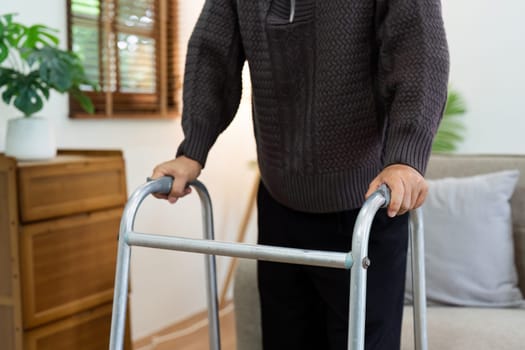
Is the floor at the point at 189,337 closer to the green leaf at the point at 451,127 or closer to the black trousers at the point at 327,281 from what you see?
the green leaf at the point at 451,127

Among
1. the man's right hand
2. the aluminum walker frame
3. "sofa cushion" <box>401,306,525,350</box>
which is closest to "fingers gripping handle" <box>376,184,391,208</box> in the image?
the aluminum walker frame

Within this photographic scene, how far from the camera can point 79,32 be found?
251 cm

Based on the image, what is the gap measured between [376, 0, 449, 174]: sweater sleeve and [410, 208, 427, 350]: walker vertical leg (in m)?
0.20

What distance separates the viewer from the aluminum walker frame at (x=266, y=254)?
2.73 ft

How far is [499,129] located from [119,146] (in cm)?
159

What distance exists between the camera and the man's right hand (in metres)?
1.13

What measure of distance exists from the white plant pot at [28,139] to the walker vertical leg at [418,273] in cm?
119

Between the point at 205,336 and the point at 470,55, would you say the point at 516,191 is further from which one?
the point at 205,336

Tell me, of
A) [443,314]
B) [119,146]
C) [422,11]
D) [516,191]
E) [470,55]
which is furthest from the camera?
[470,55]

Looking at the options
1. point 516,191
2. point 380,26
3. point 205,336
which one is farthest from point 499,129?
point 380,26

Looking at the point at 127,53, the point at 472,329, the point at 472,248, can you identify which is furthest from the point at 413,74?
the point at 127,53

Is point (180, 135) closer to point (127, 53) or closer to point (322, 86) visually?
point (127, 53)

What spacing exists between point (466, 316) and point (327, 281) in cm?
71

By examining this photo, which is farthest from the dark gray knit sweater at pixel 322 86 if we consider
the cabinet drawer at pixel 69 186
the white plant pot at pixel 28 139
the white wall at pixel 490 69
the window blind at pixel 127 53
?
the white wall at pixel 490 69
